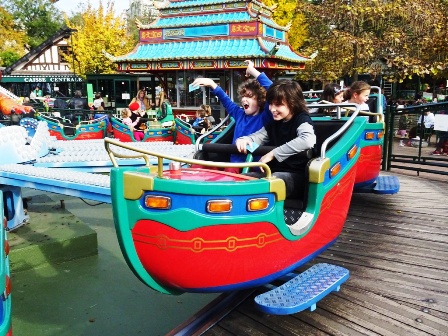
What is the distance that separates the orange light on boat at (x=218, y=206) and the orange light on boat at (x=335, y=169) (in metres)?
0.86

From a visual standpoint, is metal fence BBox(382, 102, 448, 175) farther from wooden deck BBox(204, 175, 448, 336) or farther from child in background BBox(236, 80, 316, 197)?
child in background BBox(236, 80, 316, 197)

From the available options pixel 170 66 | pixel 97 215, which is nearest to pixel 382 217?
pixel 97 215

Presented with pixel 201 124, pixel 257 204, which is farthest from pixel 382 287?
pixel 201 124

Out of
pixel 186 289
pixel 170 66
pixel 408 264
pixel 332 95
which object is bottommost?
pixel 408 264

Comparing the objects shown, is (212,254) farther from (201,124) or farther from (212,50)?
(212,50)

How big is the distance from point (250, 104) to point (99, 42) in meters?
24.1

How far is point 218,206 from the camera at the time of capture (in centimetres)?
197

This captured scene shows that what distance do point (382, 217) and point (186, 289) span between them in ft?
8.44

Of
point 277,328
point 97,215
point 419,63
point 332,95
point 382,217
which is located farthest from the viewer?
point 419,63

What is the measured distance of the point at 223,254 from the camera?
6.70 feet

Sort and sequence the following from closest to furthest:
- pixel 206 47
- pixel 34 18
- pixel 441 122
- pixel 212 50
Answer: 1. pixel 441 122
2. pixel 212 50
3. pixel 206 47
4. pixel 34 18

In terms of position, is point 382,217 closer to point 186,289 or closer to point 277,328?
point 277,328

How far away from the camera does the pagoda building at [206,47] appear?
13.5 m

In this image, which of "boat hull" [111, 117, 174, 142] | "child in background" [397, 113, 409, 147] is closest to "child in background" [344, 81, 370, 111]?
"child in background" [397, 113, 409, 147]
